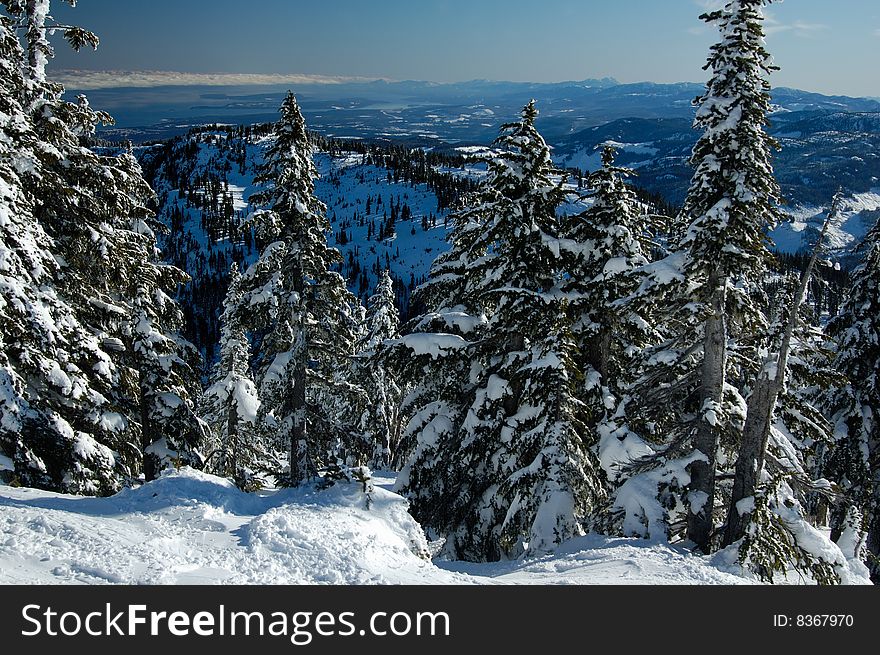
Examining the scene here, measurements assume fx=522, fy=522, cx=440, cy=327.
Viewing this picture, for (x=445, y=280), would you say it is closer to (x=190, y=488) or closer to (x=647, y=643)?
(x=190, y=488)

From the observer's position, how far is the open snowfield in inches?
284

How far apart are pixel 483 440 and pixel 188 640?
9.27 meters

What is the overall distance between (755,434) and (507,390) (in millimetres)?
5605

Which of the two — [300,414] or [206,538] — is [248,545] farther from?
[300,414]

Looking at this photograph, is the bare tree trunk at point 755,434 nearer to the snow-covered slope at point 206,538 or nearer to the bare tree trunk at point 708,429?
the bare tree trunk at point 708,429

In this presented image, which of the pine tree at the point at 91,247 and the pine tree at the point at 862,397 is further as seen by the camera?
the pine tree at the point at 862,397

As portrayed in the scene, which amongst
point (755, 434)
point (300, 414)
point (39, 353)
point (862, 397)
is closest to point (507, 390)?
point (755, 434)

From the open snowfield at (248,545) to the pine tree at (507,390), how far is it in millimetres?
1715

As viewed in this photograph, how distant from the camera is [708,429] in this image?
1177cm

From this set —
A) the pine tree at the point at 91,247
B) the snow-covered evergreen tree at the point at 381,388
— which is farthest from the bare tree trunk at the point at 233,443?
the pine tree at the point at 91,247

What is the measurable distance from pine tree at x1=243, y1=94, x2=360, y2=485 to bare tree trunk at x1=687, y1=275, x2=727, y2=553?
410 inches

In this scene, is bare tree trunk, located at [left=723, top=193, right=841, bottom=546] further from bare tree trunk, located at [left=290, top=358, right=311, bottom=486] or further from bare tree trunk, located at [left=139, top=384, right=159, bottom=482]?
bare tree trunk, located at [left=139, top=384, right=159, bottom=482]

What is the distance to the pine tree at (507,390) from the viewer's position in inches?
505

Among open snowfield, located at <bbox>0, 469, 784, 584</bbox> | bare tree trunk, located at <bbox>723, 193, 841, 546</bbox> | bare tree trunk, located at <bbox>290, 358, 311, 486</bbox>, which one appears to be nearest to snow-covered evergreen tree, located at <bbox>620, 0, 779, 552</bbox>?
bare tree trunk, located at <bbox>723, 193, 841, 546</bbox>
